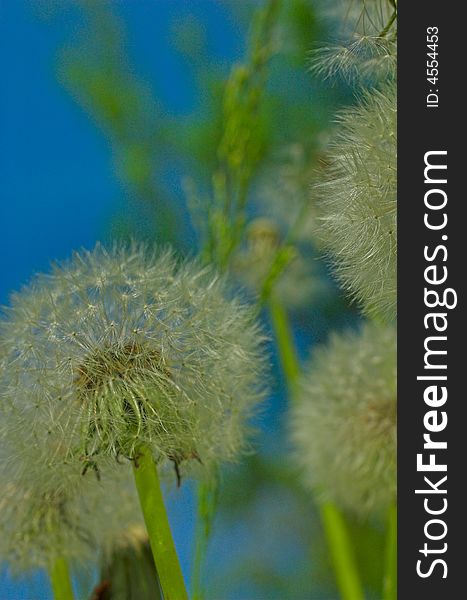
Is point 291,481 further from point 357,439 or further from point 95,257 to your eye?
point 95,257

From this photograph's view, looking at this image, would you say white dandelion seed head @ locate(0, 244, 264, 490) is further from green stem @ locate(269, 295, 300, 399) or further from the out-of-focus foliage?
green stem @ locate(269, 295, 300, 399)

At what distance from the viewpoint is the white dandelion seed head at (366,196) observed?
344 mm

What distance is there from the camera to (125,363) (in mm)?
370

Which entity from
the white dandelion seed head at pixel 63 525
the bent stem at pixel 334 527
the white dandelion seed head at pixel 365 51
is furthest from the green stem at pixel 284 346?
the white dandelion seed head at pixel 365 51

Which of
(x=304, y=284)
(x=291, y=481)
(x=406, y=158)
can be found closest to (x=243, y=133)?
(x=406, y=158)

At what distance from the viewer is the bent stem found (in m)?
0.55

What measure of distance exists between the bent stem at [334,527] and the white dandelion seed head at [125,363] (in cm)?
19

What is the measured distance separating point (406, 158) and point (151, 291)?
5.0 inches

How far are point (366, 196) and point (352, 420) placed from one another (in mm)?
237

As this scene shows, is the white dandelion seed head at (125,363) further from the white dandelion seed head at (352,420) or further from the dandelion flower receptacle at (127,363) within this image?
the white dandelion seed head at (352,420)

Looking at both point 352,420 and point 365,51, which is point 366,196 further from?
point 352,420

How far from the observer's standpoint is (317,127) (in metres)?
0.98

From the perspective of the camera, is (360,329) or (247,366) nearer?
(247,366)

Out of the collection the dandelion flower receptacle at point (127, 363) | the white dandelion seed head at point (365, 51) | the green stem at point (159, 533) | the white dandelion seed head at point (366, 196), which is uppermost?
the white dandelion seed head at point (365, 51)
